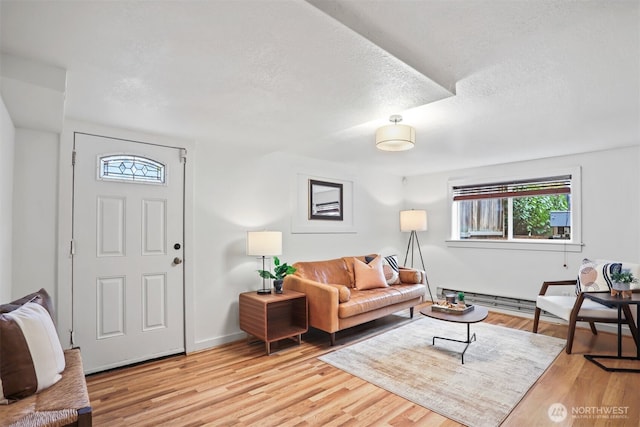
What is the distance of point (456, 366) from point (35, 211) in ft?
12.4

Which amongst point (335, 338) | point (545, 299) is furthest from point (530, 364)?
point (335, 338)

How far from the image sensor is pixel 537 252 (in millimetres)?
4484

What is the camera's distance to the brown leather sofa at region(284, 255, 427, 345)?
136 inches

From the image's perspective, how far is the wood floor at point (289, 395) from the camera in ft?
7.03

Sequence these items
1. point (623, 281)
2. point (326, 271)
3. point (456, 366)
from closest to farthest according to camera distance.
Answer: point (456, 366)
point (623, 281)
point (326, 271)

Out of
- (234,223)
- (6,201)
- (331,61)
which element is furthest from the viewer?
(234,223)

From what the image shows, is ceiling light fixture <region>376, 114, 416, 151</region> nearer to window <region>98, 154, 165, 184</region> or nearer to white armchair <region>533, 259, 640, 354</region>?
window <region>98, 154, 165, 184</region>

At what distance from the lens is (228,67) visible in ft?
5.92

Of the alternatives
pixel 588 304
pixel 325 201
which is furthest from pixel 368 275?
pixel 588 304

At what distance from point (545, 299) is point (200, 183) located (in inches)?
161

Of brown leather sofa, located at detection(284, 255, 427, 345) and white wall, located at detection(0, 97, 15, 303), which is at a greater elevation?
white wall, located at detection(0, 97, 15, 303)

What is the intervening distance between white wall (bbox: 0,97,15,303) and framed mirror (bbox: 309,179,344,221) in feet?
9.99

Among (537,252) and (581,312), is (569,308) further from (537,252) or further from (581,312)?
(537,252)

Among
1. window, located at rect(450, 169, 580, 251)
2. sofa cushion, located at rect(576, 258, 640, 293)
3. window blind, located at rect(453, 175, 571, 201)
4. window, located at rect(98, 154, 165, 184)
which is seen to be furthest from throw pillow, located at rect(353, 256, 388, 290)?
window, located at rect(98, 154, 165, 184)
